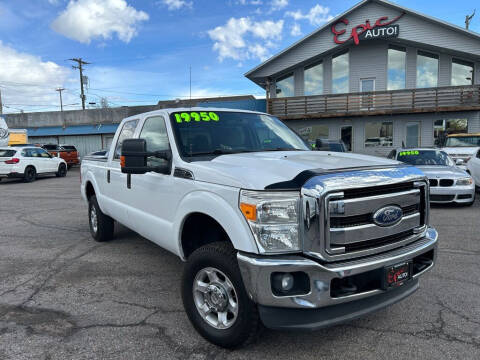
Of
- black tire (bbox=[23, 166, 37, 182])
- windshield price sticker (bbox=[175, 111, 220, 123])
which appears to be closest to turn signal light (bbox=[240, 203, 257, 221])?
windshield price sticker (bbox=[175, 111, 220, 123])

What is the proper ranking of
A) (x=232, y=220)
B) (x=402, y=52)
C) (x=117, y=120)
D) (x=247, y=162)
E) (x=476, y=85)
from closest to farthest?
(x=232, y=220)
(x=247, y=162)
(x=476, y=85)
(x=402, y=52)
(x=117, y=120)

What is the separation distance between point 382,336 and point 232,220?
1647mm

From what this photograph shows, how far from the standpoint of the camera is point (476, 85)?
18078mm

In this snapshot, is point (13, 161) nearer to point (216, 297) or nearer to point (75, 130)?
point (75, 130)

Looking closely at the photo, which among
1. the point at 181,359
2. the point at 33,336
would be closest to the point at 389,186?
the point at 181,359

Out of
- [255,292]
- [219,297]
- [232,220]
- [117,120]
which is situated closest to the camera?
[255,292]

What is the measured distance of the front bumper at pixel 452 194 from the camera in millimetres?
8195

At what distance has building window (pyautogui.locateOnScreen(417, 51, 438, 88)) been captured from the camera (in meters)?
19.8

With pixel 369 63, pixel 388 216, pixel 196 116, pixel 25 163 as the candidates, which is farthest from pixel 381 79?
pixel 388 216

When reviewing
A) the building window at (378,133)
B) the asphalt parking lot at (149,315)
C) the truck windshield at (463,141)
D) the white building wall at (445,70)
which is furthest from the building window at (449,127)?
the asphalt parking lot at (149,315)

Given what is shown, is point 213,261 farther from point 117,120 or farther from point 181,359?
point 117,120

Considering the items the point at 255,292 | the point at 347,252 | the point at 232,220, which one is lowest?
the point at 255,292

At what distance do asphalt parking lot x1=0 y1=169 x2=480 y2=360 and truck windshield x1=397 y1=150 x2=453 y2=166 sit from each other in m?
4.22

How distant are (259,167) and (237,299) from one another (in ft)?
3.24
